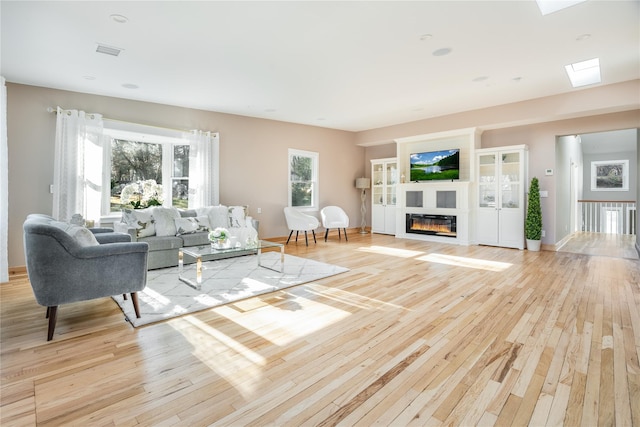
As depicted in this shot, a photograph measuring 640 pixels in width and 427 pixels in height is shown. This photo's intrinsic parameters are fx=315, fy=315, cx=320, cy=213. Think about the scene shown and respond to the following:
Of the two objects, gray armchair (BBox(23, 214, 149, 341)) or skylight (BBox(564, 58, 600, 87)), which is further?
skylight (BBox(564, 58, 600, 87))

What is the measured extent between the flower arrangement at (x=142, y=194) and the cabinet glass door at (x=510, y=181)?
6.92 m

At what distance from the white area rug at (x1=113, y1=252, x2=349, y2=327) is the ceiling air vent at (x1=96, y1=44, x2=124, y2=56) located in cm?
278

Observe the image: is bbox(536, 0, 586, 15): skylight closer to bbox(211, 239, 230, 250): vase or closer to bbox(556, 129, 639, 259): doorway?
bbox(211, 239, 230, 250): vase

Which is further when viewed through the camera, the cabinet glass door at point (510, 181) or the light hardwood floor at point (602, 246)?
the cabinet glass door at point (510, 181)

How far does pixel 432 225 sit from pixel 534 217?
206 centimetres

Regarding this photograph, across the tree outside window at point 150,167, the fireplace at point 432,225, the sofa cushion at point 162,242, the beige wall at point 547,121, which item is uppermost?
the beige wall at point 547,121

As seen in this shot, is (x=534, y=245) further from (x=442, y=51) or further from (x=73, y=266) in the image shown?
(x=73, y=266)

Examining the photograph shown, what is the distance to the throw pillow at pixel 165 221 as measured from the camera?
492cm

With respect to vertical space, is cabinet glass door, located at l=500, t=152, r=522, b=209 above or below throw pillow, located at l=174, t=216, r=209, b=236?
above

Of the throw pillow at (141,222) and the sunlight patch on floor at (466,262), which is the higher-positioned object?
the throw pillow at (141,222)

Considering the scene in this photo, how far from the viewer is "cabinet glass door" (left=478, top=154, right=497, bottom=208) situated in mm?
6762

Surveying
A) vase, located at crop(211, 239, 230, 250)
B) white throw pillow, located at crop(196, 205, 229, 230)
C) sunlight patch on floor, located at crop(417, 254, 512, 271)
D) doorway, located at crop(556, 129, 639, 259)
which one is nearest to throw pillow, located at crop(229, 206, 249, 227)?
white throw pillow, located at crop(196, 205, 229, 230)

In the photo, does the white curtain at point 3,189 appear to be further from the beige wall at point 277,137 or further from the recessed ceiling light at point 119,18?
the recessed ceiling light at point 119,18

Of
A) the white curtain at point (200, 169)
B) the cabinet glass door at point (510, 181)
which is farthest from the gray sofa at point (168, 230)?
the cabinet glass door at point (510, 181)
